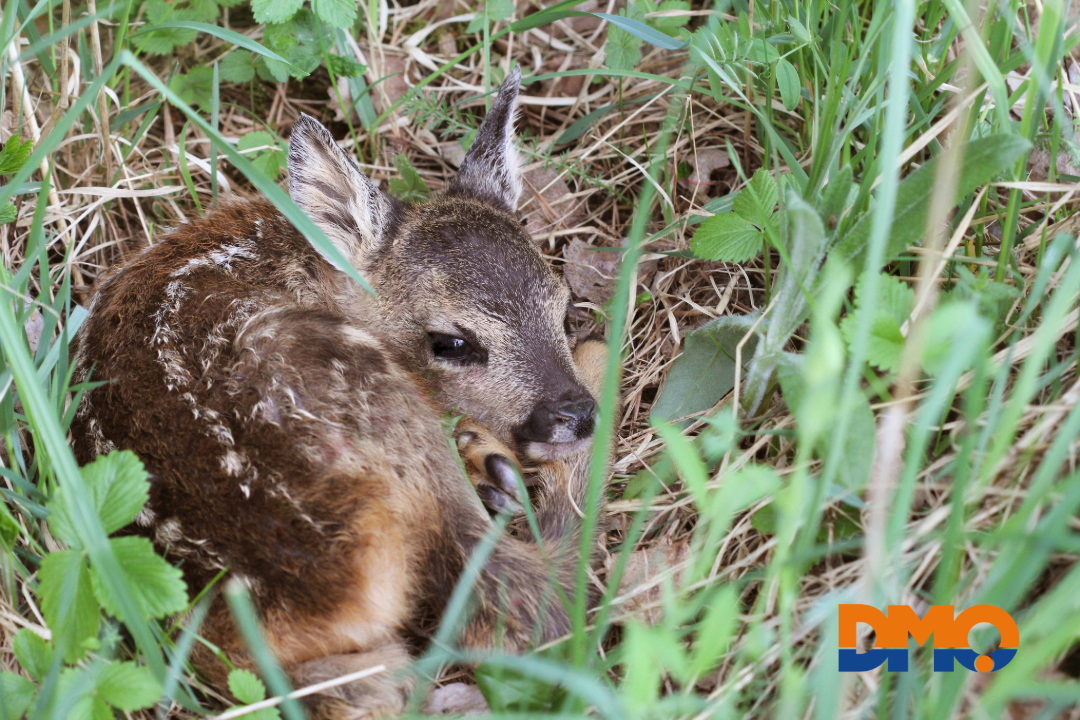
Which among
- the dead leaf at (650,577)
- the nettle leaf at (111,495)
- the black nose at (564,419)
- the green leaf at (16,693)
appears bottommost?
the dead leaf at (650,577)

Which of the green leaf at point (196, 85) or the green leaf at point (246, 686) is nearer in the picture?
the green leaf at point (246, 686)

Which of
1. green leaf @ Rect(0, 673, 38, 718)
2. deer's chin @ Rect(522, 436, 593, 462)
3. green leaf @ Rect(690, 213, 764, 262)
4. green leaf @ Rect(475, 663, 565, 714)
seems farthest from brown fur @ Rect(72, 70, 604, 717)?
green leaf @ Rect(690, 213, 764, 262)

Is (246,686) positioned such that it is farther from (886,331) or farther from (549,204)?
(549,204)

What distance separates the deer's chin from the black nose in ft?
0.06

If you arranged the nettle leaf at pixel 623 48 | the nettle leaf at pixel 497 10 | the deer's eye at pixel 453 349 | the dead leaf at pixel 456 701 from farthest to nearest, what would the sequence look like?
the nettle leaf at pixel 497 10 < the nettle leaf at pixel 623 48 < the deer's eye at pixel 453 349 < the dead leaf at pixel 456 701

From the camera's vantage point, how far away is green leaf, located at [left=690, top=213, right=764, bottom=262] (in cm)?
339

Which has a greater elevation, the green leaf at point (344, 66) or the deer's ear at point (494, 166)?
the green leaf at point (344, 66)

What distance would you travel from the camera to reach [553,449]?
3.74 m

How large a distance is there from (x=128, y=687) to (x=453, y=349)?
1.98 m

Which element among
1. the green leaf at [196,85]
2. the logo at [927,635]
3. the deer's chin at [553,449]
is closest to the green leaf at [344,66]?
the green leaf at [196,85]

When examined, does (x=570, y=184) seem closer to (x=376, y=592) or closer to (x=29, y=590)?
(x=376, y=592)

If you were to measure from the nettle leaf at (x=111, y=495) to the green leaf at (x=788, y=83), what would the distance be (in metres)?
2.82

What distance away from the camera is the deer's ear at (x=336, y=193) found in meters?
3.90

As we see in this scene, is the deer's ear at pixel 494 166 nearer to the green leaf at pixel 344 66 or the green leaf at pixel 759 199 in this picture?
the green leaf at pixel 344 66
